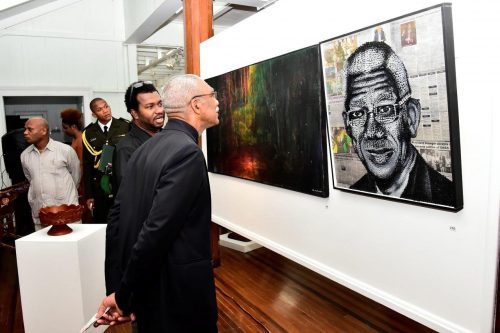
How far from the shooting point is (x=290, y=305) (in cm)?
344

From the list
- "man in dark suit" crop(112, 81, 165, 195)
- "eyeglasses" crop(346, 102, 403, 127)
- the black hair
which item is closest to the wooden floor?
"man in dark suit" crop(112, 81, 165, 195)

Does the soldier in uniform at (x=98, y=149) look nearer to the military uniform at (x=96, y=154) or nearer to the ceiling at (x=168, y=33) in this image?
the military uniform at (x=96, y=154)

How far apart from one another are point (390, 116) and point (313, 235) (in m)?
1.16

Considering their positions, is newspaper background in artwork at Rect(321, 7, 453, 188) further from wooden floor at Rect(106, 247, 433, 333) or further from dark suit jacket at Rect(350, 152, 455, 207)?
wooden floor at Rect(106, 247, 433, 333)

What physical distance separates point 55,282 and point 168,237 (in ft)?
5.90

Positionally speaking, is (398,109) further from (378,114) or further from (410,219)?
(410,219)

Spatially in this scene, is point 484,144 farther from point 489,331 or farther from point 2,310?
point 2,310

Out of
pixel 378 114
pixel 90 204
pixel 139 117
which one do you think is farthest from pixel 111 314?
pixel 90 204

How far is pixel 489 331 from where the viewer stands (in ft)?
6.05

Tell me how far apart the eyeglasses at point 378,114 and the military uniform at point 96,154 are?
7.97 ft

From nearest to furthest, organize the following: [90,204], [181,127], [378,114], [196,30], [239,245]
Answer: [181,127]
[378,114]
[90,204]
[196,30]
[239,245]

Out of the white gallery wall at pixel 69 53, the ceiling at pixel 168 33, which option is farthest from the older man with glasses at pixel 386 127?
the white gallery wall at pixel 69 53

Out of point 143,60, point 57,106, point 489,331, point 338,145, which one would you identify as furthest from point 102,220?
point 143,60

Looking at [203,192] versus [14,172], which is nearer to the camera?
[203,192]
